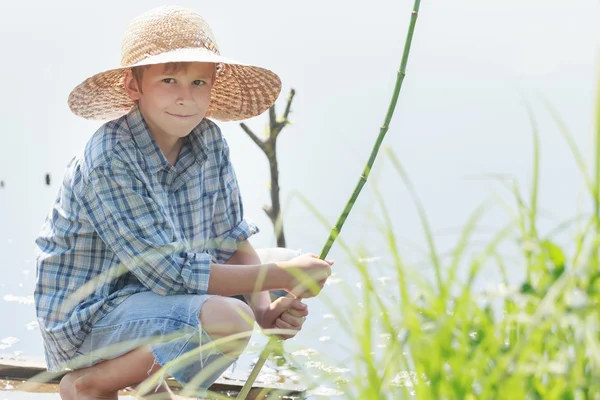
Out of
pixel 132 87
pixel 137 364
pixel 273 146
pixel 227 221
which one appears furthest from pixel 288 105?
pixel 137 364

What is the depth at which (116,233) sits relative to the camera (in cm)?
217

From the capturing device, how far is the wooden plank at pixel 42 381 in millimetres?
2697

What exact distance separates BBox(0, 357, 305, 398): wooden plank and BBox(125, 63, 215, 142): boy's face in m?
0.84

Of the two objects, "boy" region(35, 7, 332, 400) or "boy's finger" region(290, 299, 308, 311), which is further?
"boy's finger" region(290, 299, 308, 311)

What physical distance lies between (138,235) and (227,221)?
434mm

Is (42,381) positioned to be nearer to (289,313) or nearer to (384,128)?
(289,313)

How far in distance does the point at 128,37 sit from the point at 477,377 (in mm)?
1614

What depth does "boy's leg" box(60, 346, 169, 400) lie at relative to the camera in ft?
7.19

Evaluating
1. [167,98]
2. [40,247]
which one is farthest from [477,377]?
[40,247]

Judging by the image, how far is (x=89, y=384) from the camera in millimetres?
2258

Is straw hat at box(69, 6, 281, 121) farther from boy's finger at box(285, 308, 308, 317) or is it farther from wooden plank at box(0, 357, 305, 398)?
wooden plank at box(0, 357, 305, 398)

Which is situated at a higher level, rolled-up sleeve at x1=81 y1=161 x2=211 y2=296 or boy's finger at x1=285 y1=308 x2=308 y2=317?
rolled-up sleeve at x1=81 y1=161 x2=211 y2=296

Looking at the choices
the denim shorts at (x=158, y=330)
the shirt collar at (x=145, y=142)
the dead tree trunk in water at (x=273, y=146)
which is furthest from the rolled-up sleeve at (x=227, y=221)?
the dead tree trunk in water at (x=273, y=146)

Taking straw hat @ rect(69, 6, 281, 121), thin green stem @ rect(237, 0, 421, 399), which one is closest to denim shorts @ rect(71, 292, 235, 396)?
thin green stem @ rect(237, 0, 421, 399)
